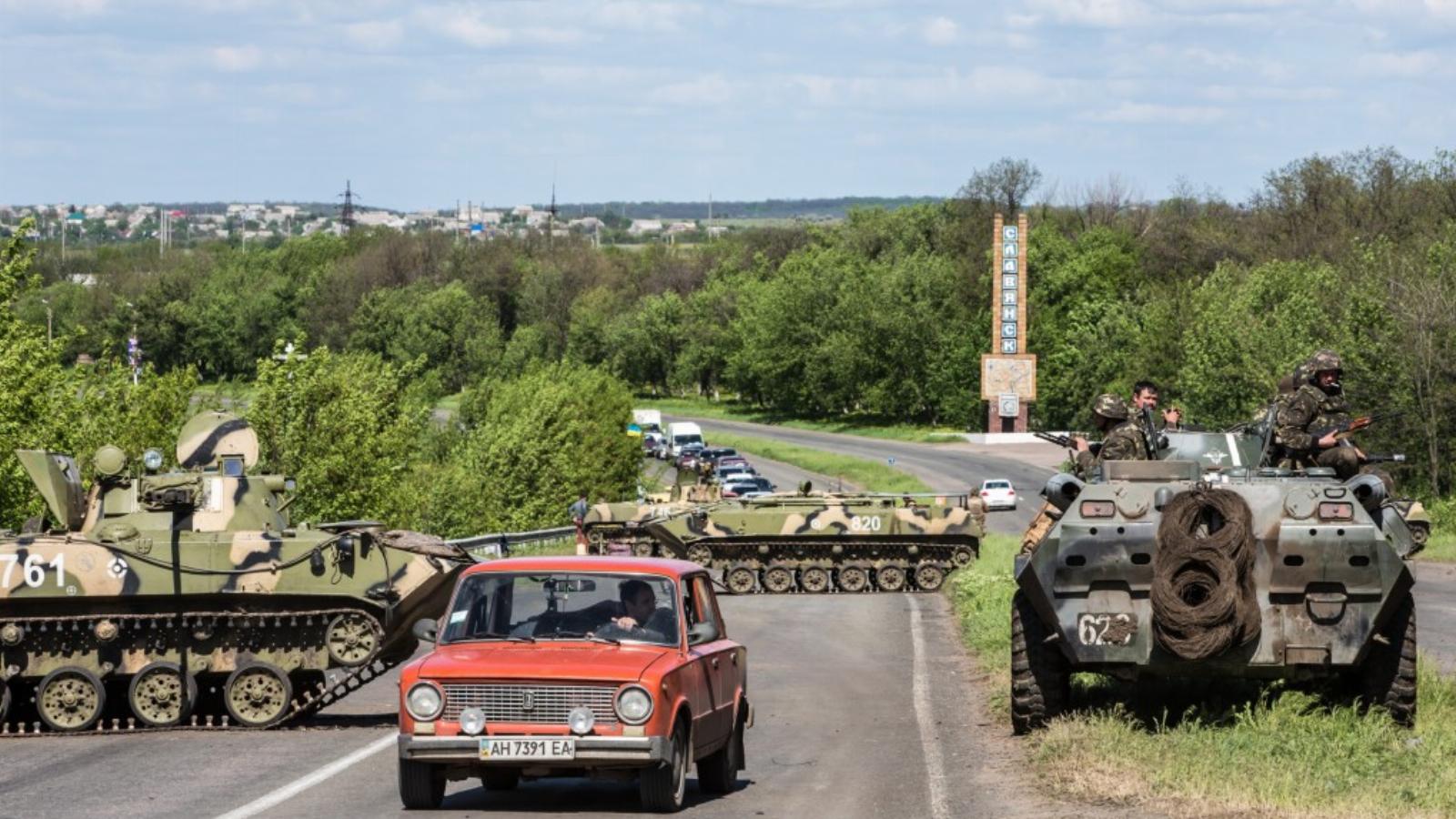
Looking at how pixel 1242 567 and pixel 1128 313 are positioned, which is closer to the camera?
pixel 1242 567

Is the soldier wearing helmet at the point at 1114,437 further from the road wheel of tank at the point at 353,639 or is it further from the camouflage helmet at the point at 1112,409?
the road wheel of tank at the point at 353,639

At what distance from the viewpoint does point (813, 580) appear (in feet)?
135

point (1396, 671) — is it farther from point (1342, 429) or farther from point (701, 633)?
point (701, 633)

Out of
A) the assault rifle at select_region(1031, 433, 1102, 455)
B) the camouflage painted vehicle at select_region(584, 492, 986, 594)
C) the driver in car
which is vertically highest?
the assault rifle at select_region(1031, 433, 1102, 455)

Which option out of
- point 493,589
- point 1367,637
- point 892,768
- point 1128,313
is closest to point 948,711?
point 892,768

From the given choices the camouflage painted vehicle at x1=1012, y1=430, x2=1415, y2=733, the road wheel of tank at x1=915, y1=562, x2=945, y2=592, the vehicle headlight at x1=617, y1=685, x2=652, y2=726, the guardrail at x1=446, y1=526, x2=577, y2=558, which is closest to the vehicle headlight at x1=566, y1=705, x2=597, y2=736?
the vehicle headlight at x1=617, y1=685, x2=652, y2=726

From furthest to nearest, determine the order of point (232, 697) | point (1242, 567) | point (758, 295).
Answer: point (758, 295), point (232, 697), point (1242, 567)

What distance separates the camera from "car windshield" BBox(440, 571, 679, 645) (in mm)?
12938

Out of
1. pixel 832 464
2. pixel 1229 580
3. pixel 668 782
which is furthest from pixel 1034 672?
pixel 832 464

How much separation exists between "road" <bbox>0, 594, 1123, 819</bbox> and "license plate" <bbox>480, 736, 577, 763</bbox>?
69cm

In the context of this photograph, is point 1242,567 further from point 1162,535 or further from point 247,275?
point 247,275

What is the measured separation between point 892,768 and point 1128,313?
90.9 meters

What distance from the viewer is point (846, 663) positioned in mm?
23438

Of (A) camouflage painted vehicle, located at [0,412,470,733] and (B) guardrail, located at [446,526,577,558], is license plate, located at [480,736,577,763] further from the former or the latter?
(B) guardrail, located at [446,526,577,558]
